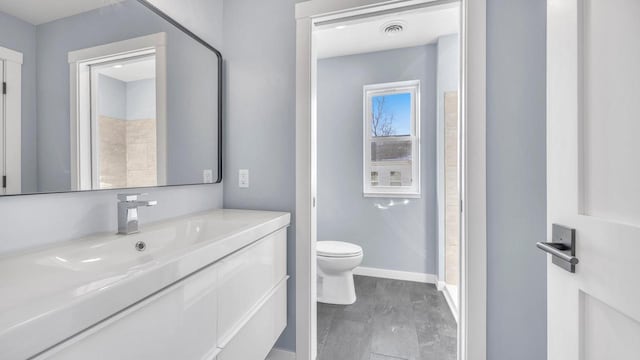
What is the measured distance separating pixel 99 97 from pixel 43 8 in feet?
0.93

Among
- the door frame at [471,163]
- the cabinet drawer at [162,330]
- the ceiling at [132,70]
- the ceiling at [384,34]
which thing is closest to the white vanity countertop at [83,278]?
the cabinet drawer at [162,330]

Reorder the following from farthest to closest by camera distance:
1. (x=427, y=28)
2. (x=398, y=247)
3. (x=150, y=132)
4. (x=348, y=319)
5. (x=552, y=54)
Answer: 1. (x=398, y=247)
2. (x=427, y=28)
3. (x=348, y=319)
4. (x=150, y=132)
5. (x=552, y=54)

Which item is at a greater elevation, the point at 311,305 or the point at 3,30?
the point at 3,30

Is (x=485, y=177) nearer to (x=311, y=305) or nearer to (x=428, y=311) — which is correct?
(x=311, y=305)

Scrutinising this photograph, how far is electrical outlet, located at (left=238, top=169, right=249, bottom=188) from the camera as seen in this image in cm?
167

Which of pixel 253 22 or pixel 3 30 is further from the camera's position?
pixel 253 22

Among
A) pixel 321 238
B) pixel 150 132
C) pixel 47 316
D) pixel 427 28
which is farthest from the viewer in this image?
pixel 321 238

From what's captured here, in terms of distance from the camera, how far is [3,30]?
75 centimetres

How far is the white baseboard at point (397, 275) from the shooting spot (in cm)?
277

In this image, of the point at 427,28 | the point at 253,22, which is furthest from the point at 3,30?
the point at 427,28

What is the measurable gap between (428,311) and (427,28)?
245cm

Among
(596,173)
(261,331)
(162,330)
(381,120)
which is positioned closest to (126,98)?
(162,330)

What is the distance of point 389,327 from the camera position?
1.95m

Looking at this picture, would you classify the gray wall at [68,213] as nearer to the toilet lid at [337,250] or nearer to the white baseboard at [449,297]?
the toilet lid at [337,250]
